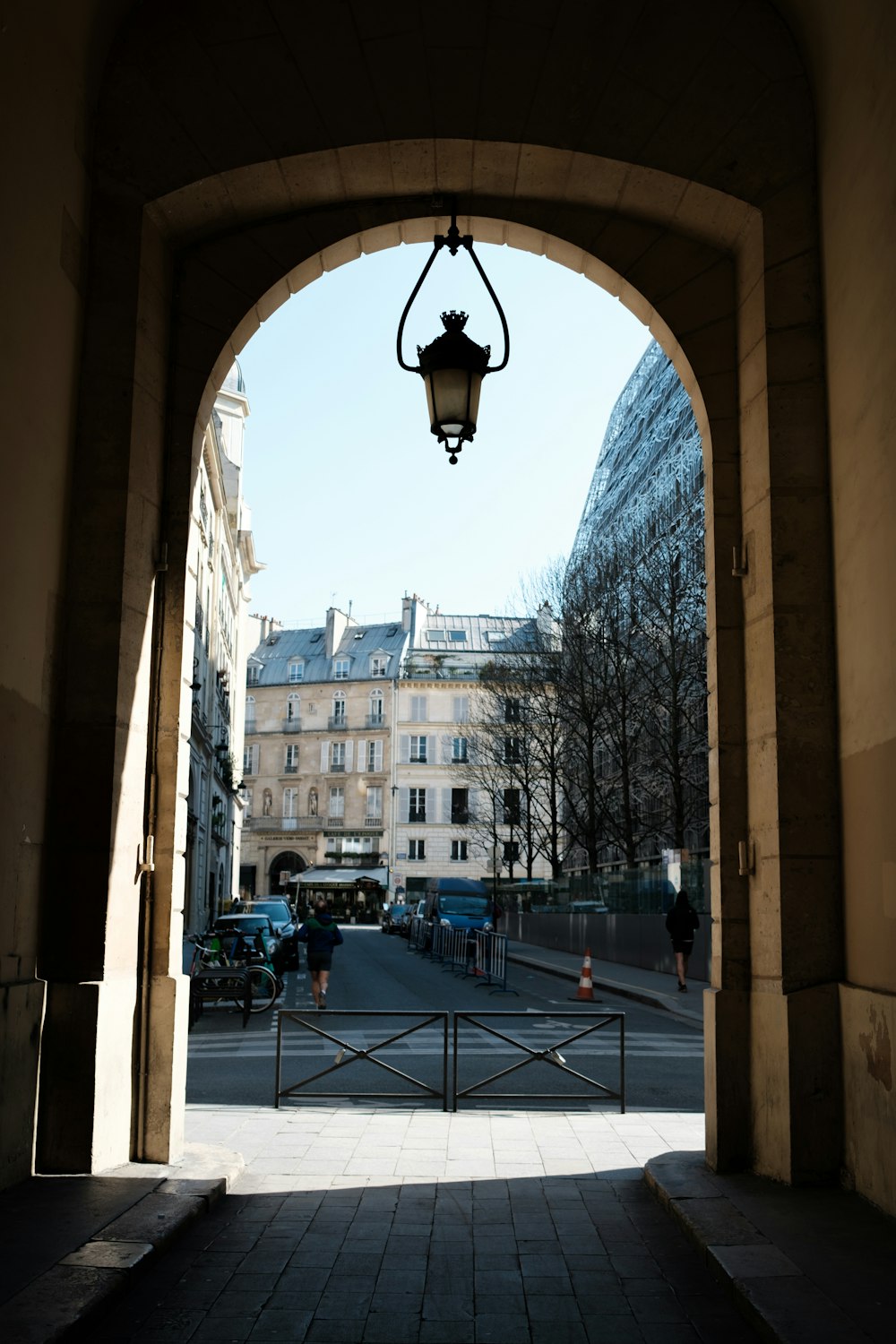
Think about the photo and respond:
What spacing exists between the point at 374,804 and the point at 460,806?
573 cm

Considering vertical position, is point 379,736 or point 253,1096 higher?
point 379,736

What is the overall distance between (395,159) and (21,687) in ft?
12.6

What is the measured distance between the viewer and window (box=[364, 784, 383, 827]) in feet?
261

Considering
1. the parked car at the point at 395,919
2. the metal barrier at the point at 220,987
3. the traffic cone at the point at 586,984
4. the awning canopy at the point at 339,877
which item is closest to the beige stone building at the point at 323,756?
Result: the awning canopy at the point at 339,877

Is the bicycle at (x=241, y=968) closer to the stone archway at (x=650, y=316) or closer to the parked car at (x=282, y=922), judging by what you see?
the parked car at (x=282, y=922)

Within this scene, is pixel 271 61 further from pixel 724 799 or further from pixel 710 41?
pixel 724 799

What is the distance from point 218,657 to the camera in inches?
1683

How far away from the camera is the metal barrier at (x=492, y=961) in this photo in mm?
22927

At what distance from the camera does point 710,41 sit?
7.24m

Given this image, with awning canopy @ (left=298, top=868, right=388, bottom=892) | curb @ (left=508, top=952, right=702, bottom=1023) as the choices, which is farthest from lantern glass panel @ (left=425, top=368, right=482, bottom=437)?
awning canopy @ (left=298, top=868, right=388, bottom=892)

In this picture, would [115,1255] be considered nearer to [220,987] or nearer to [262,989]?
[220,987]

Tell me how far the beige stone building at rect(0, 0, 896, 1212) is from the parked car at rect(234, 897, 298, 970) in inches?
664

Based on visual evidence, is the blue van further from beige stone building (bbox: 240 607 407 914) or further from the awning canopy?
beige stone building (bbox: 240 607 407 914)

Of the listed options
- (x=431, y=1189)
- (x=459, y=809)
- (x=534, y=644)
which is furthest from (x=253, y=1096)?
(x=459, y=809)
